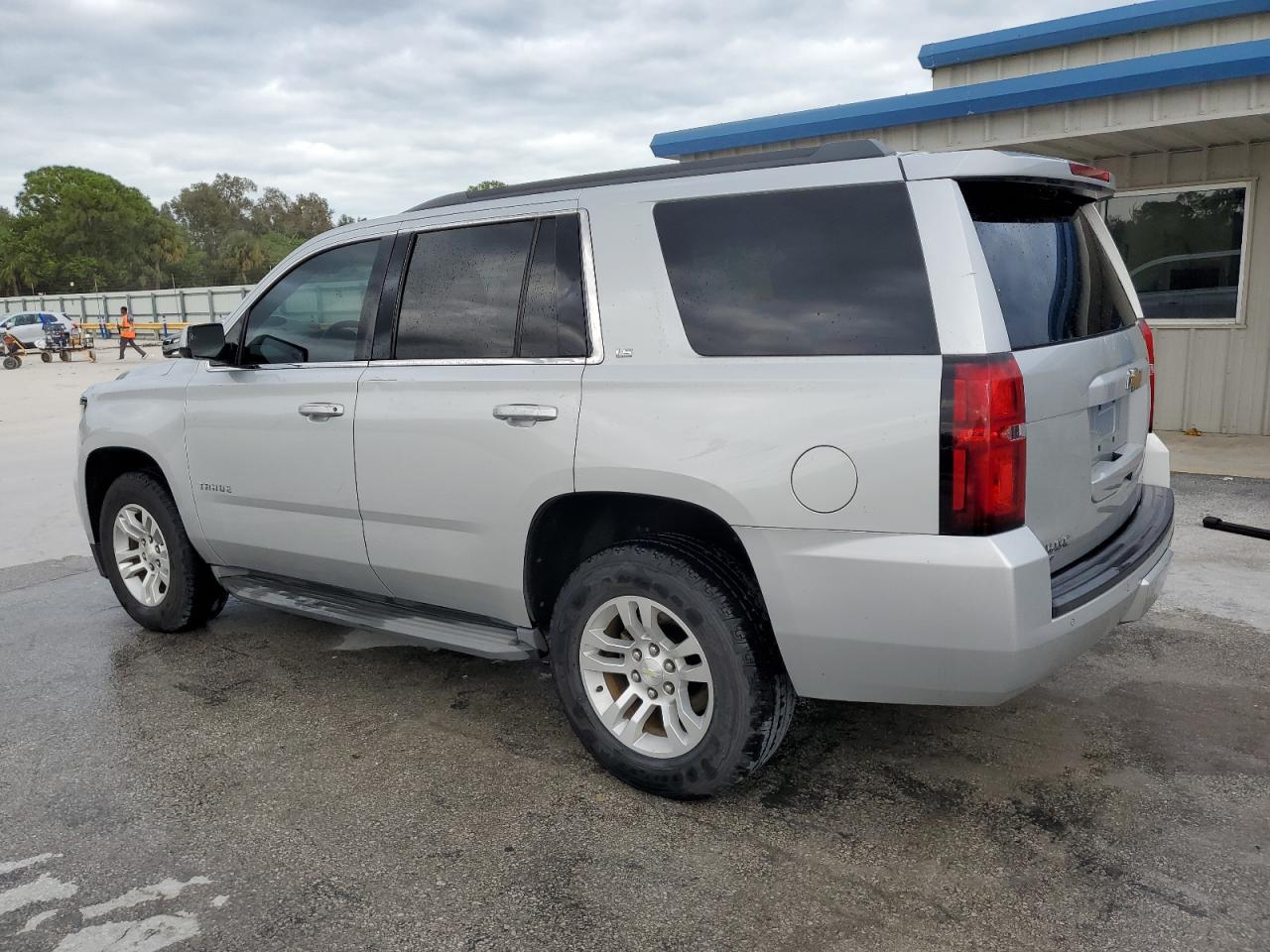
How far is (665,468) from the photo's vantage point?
3.18 metres

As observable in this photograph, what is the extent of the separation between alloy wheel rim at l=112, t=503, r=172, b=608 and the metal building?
7529 millimetres

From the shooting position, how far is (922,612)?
2.82 meters

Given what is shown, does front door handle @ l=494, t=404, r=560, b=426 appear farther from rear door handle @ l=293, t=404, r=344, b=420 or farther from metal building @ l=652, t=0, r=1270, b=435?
metal building @ l=652, t=0, r=1270, b=435

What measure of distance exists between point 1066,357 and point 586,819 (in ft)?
6.69

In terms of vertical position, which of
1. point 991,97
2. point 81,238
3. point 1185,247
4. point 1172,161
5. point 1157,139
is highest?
point 81,238

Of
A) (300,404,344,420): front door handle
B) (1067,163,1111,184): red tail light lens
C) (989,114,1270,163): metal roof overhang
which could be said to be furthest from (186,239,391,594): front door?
(989,114,1270,163): metal roof overhang

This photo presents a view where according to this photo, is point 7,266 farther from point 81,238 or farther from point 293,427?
point 293,427

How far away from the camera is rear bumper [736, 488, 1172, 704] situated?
2.75 meters

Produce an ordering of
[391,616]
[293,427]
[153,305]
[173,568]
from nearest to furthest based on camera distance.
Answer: [391,616] → [293,427] → [173,568] → [153,305]

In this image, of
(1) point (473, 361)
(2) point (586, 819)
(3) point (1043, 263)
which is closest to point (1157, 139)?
(3) point (1043, 263)

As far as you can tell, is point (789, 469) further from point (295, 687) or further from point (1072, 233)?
point (295, 687)

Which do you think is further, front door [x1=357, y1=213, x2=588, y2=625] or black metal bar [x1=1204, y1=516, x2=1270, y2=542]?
black metal bar [x1=1204, y1=516, x2=1270, y2=542]

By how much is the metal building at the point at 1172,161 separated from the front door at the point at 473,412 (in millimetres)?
6517

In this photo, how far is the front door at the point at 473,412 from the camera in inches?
139
